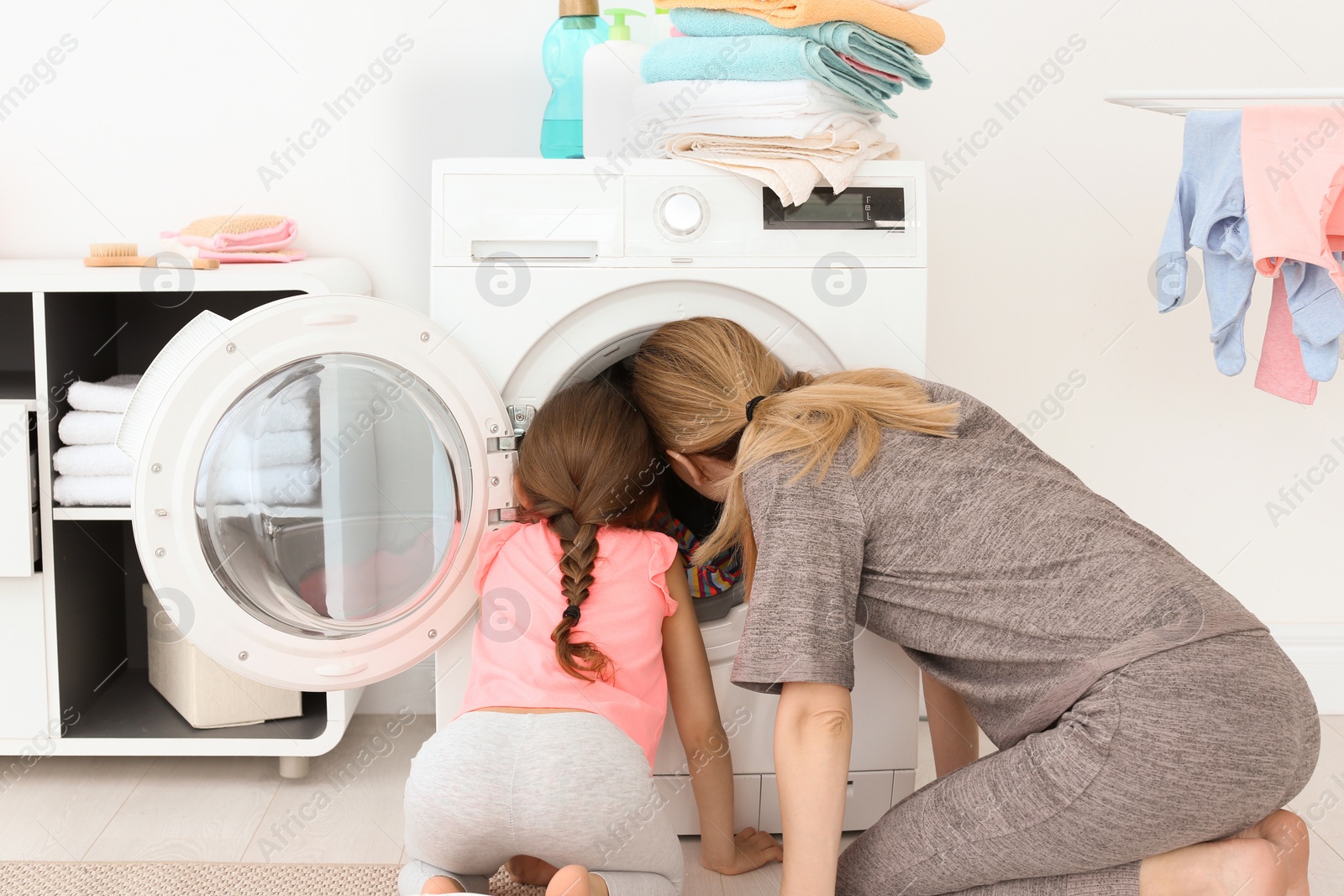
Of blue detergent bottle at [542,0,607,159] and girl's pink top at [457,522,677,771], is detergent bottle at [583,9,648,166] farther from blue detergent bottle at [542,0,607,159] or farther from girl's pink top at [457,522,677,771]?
girl's pink top at [457,522,677,771]

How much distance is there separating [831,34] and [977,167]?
0.64 m

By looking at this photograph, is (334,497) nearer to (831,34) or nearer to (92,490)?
(92,490)

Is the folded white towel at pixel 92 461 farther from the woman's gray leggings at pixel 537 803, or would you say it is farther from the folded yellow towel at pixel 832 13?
the folded yellow towel at pixel 832 13

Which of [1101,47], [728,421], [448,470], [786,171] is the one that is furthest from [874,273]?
[1101,47]

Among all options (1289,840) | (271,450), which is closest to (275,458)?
(271,450)

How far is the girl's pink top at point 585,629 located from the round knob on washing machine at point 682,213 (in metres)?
0.37

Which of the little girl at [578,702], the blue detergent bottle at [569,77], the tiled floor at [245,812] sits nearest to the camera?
the little girl at [578,702]

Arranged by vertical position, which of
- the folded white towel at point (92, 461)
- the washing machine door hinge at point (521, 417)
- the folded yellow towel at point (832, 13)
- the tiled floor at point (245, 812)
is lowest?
the tiled floor at point (245, 812)

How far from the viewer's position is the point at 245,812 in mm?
1446

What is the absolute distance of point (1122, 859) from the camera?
963mm

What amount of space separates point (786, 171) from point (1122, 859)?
2.63ft

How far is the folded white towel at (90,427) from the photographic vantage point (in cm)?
141

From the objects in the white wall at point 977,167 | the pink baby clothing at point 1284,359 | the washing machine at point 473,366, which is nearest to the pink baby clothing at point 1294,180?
the pink baby clothing at point 1284,359

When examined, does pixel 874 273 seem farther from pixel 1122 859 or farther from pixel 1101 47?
pixel 1101 47
